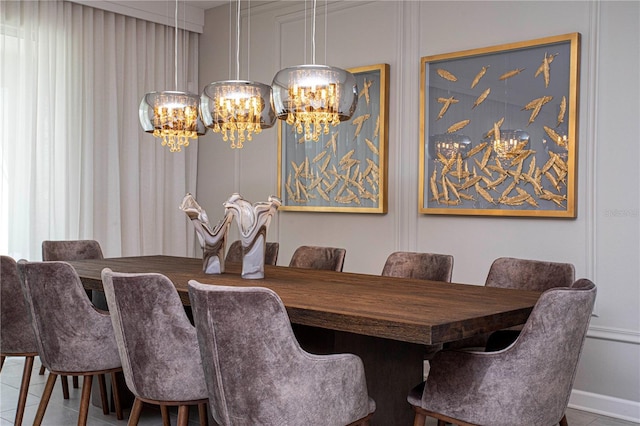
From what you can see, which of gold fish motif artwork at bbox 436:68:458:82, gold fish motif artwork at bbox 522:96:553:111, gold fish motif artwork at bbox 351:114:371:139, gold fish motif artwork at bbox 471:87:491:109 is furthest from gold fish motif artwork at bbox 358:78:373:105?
gold fish motif artwork at bbox 522:96:553:111

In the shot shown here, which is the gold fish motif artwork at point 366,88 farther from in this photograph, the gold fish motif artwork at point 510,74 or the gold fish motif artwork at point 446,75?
the gold fish motif artwork at point 510,74

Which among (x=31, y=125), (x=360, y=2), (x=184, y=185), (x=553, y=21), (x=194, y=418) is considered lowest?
(x=194, y=418)

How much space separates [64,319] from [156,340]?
0.67 m

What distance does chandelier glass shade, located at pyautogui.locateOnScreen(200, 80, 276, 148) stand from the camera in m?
3.56

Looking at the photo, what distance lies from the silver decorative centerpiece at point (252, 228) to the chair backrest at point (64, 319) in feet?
2.55

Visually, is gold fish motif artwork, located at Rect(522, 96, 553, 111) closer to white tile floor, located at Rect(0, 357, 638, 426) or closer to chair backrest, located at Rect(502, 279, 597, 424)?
white tile floor, located at Rect(0, 357, 638, 426)

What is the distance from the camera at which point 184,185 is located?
6367mm

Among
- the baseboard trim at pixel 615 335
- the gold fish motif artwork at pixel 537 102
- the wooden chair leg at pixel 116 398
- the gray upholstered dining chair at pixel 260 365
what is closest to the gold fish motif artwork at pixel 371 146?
the gold fish motif artwork at pixel 537 102

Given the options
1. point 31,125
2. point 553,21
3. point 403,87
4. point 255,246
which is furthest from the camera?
point 31,125

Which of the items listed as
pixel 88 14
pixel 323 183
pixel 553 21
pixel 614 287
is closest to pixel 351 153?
pixel 323 183

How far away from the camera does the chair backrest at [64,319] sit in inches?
115

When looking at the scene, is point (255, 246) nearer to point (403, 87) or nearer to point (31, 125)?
point (403, 87)

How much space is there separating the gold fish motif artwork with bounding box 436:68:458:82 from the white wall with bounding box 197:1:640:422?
15cm

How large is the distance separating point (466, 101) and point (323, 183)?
4.53 feet
